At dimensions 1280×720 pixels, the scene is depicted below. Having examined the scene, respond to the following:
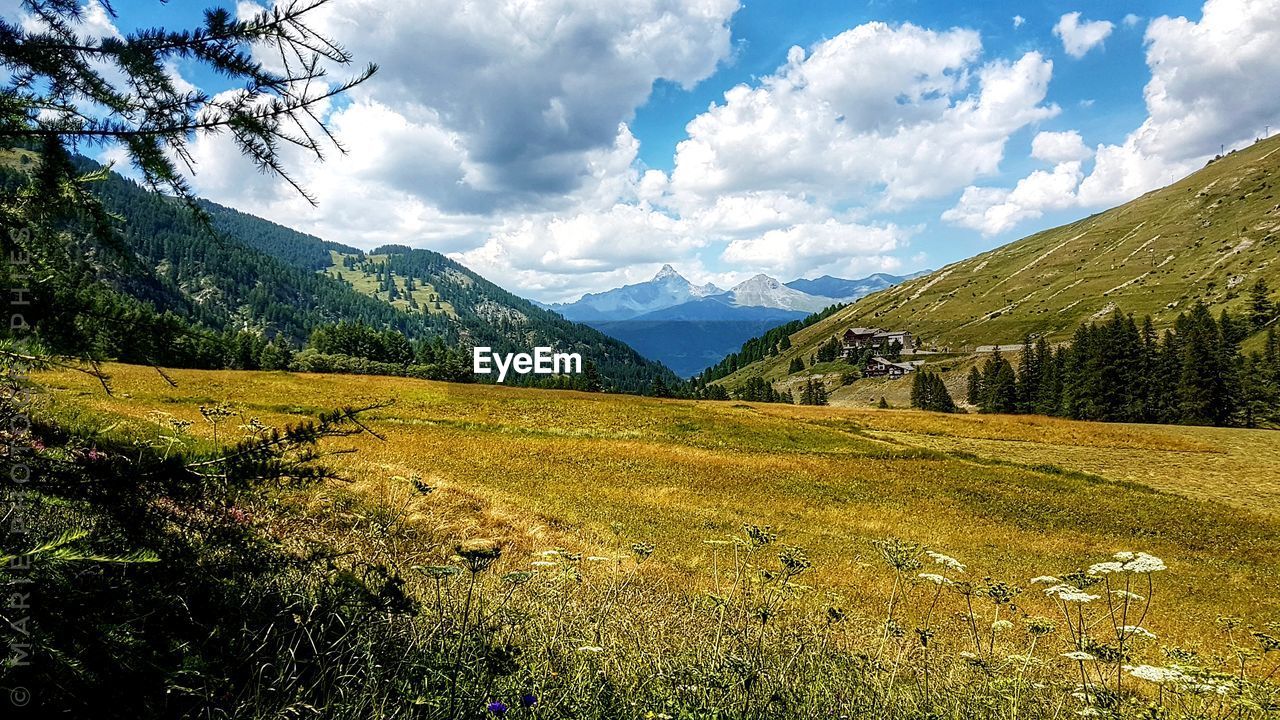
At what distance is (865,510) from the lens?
917 inches

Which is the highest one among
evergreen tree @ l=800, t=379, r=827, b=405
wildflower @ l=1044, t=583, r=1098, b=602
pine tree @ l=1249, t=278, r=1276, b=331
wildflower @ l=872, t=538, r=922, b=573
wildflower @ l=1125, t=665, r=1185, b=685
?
pine tree @ l=1249, t=278, r=1276, b=331

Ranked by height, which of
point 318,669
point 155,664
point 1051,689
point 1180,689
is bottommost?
point 1051,689

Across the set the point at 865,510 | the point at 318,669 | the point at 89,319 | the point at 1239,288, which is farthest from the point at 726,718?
the point at 1239,288

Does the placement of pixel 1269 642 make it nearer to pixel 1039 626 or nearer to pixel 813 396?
pixel 1039 626

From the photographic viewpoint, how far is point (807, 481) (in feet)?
92.3

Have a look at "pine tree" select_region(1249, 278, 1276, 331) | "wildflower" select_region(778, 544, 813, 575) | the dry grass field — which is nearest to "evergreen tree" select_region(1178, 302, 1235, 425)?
the dry grass field

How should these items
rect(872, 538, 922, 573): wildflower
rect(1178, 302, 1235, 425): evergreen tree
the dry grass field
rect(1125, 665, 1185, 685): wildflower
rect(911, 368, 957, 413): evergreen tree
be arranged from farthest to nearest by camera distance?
rect(911, 368, 957, 413): evergreen tree
rect(1178, 302, 1235, 425): evergreen tree
the dry grass field
rect(872, 538, 922, 573): wildflower
rect(1125, 665, 1185, 685): wildflower

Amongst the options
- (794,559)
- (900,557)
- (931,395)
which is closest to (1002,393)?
(931,395)

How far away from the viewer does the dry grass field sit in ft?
51.3

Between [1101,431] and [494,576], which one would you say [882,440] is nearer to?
[1101,431]

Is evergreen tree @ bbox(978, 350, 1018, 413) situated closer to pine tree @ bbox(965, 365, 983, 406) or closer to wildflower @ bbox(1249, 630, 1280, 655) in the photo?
pine tree @ bbox(965, 365, 983, 406)

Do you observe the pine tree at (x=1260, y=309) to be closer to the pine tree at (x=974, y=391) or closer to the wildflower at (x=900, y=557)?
the pine tree at (x=974, y=391)

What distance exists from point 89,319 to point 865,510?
24.5 m

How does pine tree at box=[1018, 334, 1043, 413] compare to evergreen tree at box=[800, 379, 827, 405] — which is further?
evergreen tree at box=[800, 379, 827, 405]
